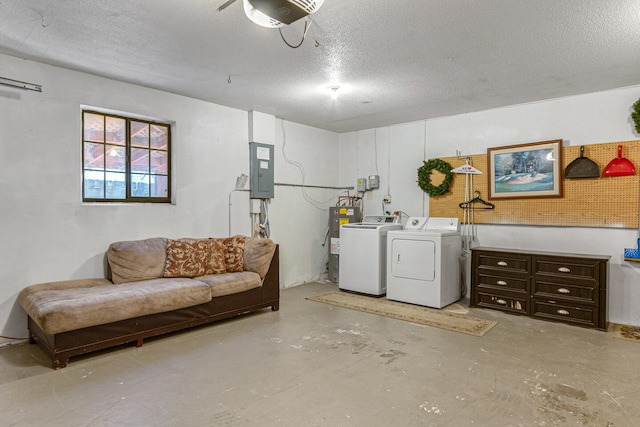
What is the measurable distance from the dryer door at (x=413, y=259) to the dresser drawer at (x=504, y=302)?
66cm

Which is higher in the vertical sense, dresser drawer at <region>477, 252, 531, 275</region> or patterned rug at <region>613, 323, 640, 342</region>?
dresser drawer at <region>477, 252, 531, 275</region>

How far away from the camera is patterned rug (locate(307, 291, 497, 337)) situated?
3.77m

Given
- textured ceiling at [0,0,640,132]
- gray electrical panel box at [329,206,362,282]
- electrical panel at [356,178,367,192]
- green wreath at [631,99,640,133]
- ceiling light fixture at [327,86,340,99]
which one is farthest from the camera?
electrical panel at [356,178,367,192]

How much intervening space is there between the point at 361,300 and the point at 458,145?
8.33ft

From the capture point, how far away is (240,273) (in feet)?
13.6

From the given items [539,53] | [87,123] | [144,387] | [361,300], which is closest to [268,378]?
[144,387]

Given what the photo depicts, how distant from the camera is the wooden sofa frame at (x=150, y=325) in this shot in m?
2.80

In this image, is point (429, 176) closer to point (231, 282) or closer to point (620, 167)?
point (620, 167)

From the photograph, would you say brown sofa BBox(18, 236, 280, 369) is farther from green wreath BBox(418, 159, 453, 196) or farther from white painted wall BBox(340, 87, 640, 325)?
white painted wall BBox(340, 87, 640, 325)

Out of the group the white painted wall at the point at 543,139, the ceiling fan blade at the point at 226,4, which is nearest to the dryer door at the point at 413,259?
the white painted wall at the point at 543,139

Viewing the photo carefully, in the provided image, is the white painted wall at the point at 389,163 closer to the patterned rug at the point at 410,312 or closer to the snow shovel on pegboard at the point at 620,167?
the patterned rug at the point at 410,312

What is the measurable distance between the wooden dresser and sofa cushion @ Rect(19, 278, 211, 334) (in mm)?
3184

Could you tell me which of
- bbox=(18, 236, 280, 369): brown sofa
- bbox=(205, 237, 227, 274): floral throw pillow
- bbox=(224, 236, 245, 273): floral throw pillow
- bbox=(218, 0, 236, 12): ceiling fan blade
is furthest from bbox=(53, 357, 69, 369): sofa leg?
bbox=(218, 0, 236, 12): ceiling fan blade

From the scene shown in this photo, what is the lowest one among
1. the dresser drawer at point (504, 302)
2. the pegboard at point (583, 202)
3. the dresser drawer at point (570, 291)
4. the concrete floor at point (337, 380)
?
the concrete floor at point (337, 380)
